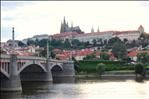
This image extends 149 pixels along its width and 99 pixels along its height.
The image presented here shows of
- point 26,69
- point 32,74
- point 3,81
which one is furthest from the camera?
point 32,74

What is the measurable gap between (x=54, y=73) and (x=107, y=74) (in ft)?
41.9

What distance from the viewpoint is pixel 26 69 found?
80.2 meters

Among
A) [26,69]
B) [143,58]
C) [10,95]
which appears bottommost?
[10,95]

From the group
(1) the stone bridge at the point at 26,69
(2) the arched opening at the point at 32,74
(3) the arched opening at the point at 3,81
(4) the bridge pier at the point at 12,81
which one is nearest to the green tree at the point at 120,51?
(1) the stone bridge at the point at 26,69

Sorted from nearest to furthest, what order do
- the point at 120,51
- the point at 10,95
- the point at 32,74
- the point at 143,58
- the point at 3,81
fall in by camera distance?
1. the point at 10,95
2. the point at 3,81
3. the point at 32,74
4. the point at 143,58
5. the point at 120,51

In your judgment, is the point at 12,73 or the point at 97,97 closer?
the point at 97,97

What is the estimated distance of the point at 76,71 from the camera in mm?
115688

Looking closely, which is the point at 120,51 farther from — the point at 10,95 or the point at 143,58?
the point at 10,95

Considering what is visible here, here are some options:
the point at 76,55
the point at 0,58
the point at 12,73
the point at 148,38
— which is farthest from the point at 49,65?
the point at 148,38

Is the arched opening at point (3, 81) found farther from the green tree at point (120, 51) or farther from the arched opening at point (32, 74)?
the green tree at point (120, 51)

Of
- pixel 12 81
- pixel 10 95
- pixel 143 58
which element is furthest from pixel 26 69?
pixel 143 58

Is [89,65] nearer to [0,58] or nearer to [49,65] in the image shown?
[49,65]

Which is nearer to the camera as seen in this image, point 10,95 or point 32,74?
point 10,95

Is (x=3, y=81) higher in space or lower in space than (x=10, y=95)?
higher
